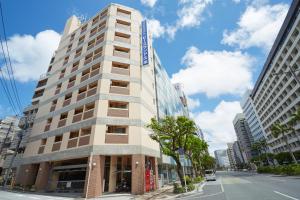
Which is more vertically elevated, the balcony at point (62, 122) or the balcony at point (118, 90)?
the balcony at point (118, 90)

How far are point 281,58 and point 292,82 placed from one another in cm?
859

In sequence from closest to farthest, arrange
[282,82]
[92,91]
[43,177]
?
[43,177] → [92,91] → [282,82]

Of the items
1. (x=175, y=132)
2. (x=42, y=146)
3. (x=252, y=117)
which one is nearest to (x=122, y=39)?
(x=175, y=132)

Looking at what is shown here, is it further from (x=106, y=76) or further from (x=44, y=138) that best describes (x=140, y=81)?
(x=44, y=138)

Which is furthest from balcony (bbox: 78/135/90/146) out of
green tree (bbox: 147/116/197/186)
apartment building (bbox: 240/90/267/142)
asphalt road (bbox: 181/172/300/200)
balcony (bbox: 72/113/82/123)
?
apartment building (bbox: 240/90/267/142)

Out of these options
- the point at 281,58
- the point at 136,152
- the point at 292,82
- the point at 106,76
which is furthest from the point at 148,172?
the point at 281,58

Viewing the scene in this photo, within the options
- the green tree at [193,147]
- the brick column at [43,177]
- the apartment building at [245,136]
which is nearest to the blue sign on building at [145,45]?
the green tree at [193,147]

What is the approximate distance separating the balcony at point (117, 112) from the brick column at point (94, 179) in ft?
15.5

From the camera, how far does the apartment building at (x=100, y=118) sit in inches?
766

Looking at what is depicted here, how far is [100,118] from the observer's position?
20188mm

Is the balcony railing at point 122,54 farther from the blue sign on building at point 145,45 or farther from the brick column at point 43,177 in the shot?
the brick column at point 43,177

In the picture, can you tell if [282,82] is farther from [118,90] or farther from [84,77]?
[84,77]

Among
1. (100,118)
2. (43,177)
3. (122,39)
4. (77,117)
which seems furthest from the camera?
(122,39)

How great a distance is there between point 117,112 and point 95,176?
6920 mm
